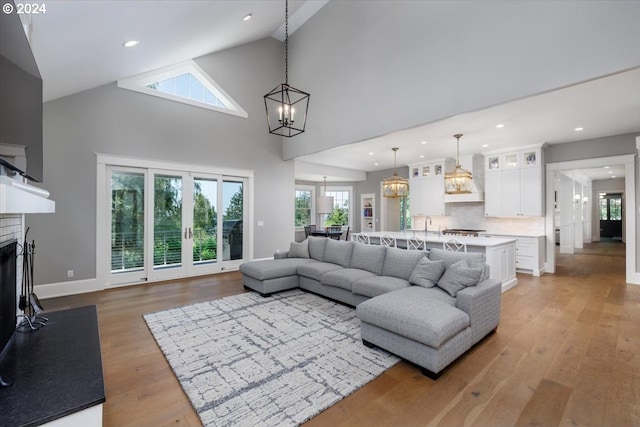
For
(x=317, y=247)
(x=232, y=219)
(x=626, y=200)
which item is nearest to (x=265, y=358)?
(x=317, y=247)

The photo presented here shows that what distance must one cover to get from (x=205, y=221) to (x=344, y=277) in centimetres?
374

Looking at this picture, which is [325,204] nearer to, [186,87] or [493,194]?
[493,194]

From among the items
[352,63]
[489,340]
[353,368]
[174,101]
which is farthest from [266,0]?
[489,340]

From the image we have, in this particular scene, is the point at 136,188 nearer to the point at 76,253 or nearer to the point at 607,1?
the point at 76,253

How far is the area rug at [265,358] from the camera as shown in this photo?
1978 mm

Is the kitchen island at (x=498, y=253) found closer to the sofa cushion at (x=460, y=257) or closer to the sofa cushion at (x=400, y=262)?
the sofa cushion at (x=460, y=257)

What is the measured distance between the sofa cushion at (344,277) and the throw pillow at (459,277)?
1070 mm

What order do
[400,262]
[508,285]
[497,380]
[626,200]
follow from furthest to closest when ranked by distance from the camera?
[626,200] → [508,285] → [400,262] → [497,380]

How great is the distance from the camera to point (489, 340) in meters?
2.98

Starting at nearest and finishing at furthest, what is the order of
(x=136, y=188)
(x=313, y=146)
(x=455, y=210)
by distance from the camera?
(x=136, y=188) → (x=313, y=146) → (x=455, y=210)

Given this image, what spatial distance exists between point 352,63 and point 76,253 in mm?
6057

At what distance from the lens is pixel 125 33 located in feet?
10.7

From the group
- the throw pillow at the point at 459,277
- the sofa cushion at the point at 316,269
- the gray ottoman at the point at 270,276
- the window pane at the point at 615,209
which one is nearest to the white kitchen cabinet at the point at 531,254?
the throw pillow at the point at 459,277

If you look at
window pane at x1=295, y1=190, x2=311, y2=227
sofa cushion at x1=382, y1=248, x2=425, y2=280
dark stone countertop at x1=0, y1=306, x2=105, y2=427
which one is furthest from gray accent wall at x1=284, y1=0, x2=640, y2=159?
dark stone countertop at x1=0, y1=306, x2=105, y2=427
